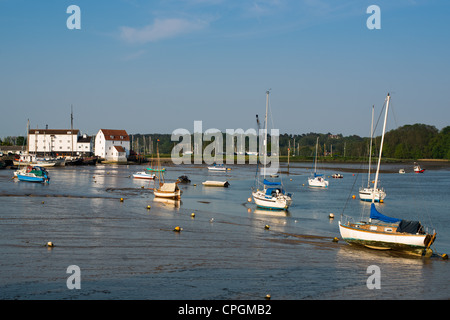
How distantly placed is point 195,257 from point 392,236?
12.7 m

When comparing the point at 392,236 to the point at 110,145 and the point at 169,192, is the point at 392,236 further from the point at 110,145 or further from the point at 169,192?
the point at 110,145

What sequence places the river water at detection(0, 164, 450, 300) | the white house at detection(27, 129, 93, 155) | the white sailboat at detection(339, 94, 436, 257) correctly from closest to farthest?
1. the river water at detection(0, 164, 450, 300)
2. the white sailboat at detection(339, 94, 436, 257)
3. the white house at detection(27, 129, 93, 155)

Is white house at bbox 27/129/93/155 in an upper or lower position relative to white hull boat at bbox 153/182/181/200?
upper

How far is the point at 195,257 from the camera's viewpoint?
26.6 m

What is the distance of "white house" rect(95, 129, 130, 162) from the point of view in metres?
166

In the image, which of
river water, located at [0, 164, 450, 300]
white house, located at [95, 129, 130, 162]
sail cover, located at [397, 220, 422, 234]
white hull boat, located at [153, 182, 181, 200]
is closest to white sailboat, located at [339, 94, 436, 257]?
sail cover, located at [397, 220, 422, 234]

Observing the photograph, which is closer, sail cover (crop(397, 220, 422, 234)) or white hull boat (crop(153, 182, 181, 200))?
sail cover (crop(397, 220, 422, 234))

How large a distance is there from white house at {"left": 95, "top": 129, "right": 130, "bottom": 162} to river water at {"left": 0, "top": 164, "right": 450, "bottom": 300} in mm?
118770

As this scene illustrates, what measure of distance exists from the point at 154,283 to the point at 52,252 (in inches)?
Result: 329

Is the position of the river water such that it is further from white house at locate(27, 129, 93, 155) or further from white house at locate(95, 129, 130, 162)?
white house at locate(27, 129, 93, 155)

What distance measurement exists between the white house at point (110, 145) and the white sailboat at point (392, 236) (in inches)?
5618
